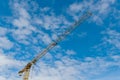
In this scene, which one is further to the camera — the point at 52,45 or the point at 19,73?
the point at 19,73

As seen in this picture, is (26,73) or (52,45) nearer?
(52,45)

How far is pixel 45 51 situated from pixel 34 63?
10324 mm

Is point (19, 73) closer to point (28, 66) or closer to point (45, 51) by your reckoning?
point (28, 66)

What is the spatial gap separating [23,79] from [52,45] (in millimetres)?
26768

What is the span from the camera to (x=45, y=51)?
558 feet

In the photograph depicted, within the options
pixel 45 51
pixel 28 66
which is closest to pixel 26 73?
pixel 28 66

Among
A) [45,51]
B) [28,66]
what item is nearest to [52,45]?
[45,51]

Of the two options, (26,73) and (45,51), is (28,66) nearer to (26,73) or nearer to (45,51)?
(26,73)

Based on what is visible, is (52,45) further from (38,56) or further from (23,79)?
(23,79)

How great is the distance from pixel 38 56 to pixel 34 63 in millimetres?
4815

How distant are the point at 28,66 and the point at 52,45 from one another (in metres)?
22.1

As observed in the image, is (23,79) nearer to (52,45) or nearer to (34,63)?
(34,63)

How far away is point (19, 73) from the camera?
177750 mm

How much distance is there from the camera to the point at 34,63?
574ft
